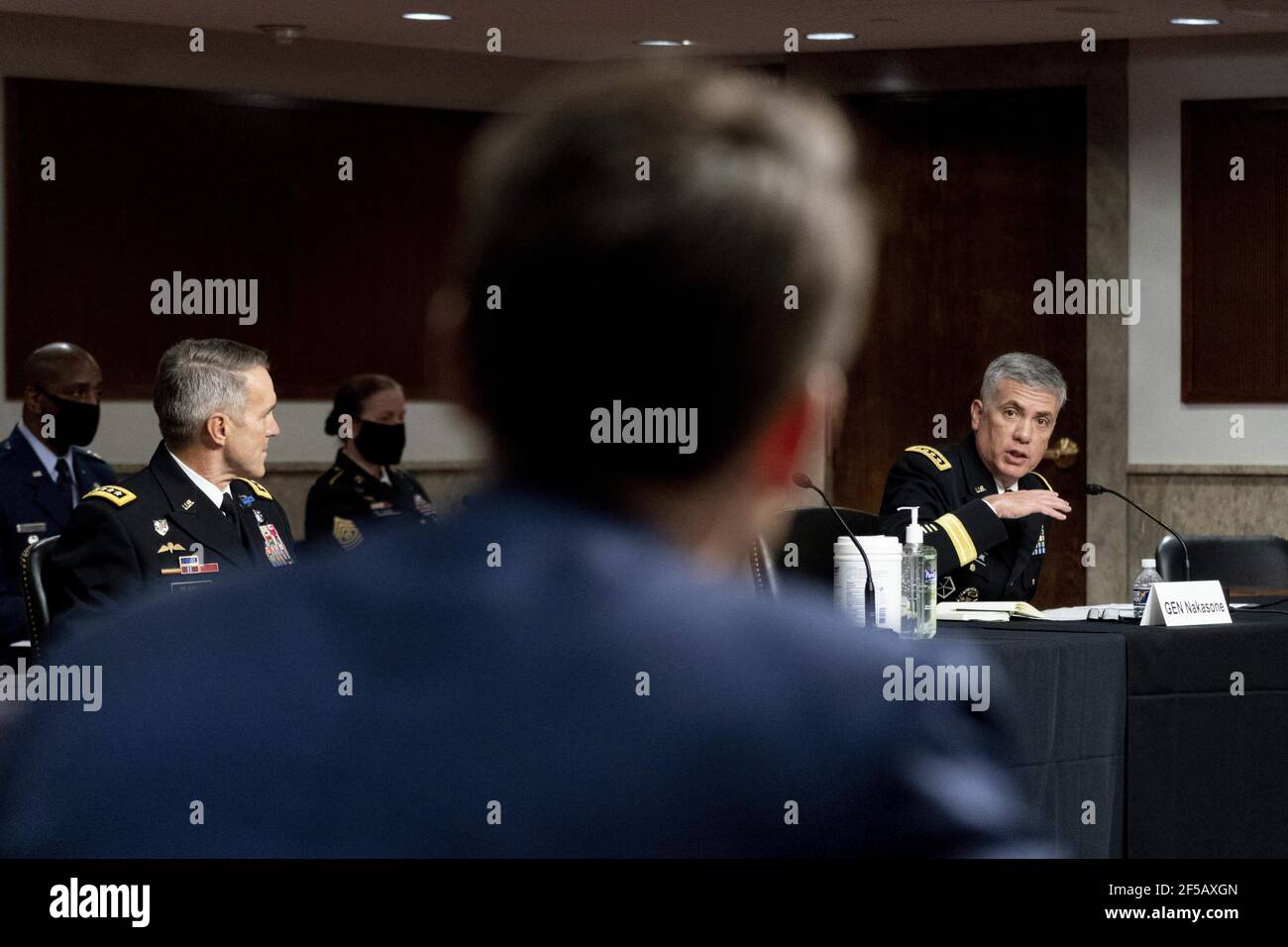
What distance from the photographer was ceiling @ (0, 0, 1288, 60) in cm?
644

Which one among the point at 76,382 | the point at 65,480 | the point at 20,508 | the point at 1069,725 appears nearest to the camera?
the point at 1069,725

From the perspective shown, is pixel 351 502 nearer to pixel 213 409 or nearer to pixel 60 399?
pixel 60 399

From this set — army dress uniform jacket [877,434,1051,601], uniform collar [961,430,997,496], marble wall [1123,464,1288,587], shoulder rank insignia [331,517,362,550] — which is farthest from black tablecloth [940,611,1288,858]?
marble wall [1123,464,1288,587]

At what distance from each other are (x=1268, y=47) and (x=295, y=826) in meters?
7.25

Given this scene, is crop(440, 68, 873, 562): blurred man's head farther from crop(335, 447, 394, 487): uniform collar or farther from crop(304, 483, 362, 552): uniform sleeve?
crop(335, 447, 394, 487): uniform collar

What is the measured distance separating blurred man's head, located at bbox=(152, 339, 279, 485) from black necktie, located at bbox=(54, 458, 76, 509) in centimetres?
186

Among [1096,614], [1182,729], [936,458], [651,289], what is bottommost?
[1182,729]

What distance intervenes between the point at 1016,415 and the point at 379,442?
106 inches

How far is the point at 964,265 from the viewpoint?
743 centimetres

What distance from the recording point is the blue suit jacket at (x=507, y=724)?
2.07 feet

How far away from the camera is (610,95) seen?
72 centimetres

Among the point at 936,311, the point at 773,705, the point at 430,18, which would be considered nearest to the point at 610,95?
the point at 773,705

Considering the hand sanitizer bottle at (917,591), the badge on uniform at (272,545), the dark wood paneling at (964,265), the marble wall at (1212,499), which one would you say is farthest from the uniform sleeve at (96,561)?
the marble wall at (1212,499)

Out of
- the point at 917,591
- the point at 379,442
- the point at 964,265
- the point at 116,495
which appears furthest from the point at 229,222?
the point at 917,591
